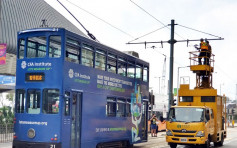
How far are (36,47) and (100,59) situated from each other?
2.86 meters

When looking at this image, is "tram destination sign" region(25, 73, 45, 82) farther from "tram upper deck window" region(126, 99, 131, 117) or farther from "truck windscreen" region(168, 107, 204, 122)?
"truck windscreen" region(168, 107, 204, 122)

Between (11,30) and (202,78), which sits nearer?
(202,78)

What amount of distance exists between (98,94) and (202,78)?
10.1m

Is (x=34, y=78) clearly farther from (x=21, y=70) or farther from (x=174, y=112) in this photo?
(x=174, y=112)

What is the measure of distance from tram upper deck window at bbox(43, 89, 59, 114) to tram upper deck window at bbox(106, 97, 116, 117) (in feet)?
11.5

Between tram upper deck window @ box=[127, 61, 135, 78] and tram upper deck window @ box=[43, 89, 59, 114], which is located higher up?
tram upper deck window @ box=[127, 61, 135, 78]

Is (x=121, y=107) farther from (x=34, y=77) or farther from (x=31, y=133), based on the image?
(x=31, y=133)

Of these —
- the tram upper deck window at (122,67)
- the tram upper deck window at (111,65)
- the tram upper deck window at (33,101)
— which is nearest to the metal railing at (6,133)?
the tram upper deck window at (122,67)

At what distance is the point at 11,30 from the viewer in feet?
152

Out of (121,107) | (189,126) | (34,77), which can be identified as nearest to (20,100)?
(34,77)

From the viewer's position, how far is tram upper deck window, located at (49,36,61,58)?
43.0 feet

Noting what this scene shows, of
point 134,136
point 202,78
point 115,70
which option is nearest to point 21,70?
point 115,70

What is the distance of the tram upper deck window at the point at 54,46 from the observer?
1312 cm

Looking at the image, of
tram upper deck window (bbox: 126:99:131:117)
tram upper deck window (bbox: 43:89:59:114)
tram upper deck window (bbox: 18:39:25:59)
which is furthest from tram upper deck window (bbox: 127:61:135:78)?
tram upper deck window (bbox: 43:89:59:114)
